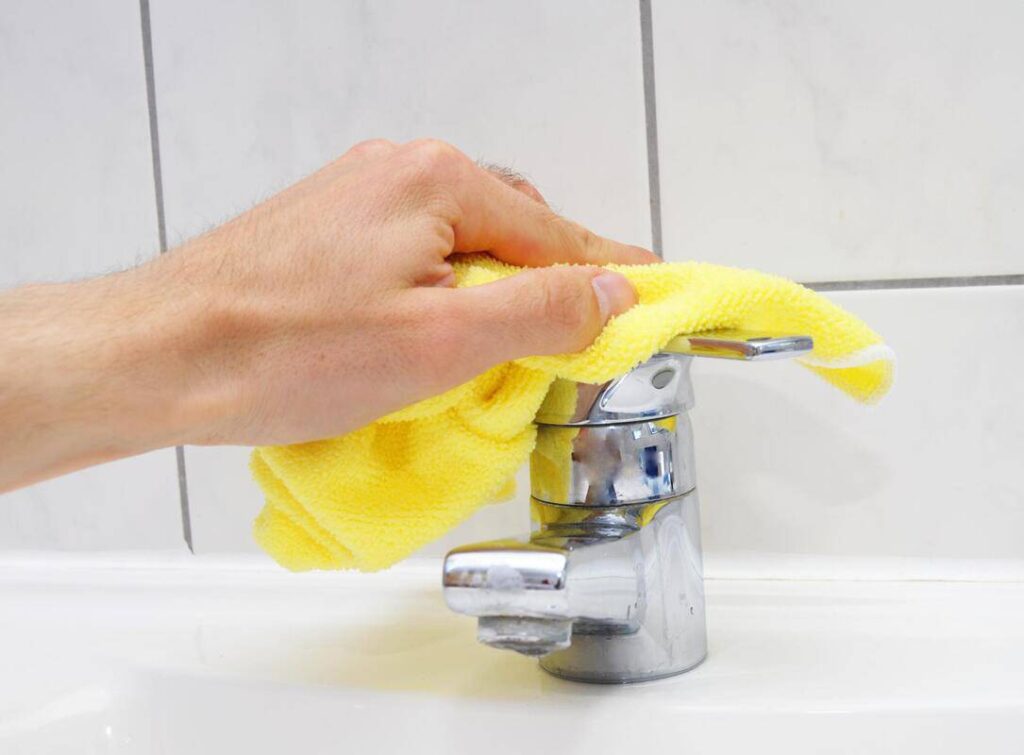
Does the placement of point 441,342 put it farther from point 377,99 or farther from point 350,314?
point 377,99

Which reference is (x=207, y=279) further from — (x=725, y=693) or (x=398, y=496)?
(x=725, y=693)

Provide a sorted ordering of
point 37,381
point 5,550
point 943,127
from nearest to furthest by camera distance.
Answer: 1. point 37,381
2. point 943,127
3. point 5,550

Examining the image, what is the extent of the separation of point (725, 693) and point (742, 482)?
0.36ft

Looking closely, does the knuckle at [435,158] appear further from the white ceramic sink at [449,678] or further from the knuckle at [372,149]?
the white ceramic sink at [449,678]

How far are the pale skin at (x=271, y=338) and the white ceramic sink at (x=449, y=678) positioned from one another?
12 centimetres

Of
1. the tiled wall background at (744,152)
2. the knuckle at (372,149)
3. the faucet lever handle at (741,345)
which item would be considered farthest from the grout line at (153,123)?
the faucet lever handle at (741,345)

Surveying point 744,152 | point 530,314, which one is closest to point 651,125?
point 744,152

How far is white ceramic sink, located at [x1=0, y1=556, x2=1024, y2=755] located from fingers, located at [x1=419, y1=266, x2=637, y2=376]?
13 cm

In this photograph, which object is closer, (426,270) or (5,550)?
(426,270)

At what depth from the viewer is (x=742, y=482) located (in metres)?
0.47

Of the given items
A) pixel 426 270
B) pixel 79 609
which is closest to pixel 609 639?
pixel 426 270

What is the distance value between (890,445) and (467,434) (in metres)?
0.19

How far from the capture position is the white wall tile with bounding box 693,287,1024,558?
45cm

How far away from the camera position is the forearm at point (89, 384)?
336mm
